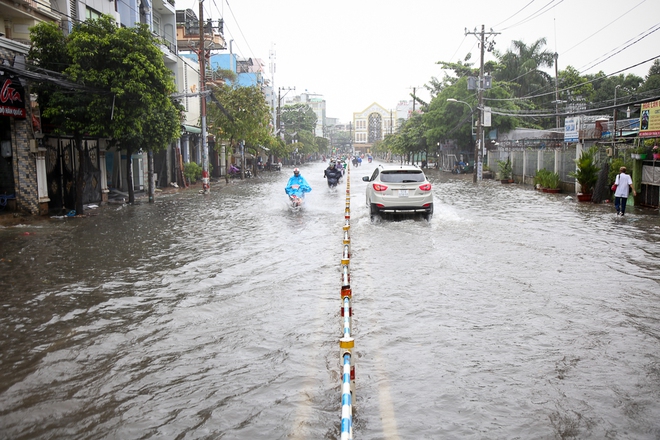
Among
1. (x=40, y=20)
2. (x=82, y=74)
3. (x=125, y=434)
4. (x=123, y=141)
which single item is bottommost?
(x=125, y=434)

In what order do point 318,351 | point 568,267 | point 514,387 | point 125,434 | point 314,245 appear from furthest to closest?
point 314,245, point 568,267, point 318,351, point 514,387, point 125,434

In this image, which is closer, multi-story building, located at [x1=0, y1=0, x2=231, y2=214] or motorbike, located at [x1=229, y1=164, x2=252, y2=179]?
multi-story building, located at [x1=0, y1=0, x2=231, y2=214]

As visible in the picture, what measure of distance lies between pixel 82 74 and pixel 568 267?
16.1 metres

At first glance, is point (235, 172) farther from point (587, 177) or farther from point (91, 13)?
point (587, 177)

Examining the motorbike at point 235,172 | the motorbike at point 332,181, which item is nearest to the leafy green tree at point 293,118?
the motorbike at point 235,172

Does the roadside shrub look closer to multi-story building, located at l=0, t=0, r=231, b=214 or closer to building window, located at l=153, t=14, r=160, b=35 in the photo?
multi-story building, located at l=0, t=0, r=231, b=214

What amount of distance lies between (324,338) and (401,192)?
11156 mm

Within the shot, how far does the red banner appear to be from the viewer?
17641 millimetres

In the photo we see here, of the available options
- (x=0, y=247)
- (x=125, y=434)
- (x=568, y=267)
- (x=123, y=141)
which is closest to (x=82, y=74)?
(x=123, y=141)

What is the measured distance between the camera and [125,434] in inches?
173

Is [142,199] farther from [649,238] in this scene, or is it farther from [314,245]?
[649,238]

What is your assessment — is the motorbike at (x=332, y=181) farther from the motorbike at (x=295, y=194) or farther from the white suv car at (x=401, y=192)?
the white suv car at (x=401, y=192)

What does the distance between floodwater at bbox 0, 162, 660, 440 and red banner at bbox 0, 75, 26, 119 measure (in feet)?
20.2

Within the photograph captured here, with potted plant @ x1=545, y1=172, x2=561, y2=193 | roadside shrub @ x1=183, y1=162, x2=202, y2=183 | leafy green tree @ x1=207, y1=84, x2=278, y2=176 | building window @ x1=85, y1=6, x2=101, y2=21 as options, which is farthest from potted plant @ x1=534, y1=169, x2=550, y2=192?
building window @ x1=85, y1=6, x2=101, y2=21
